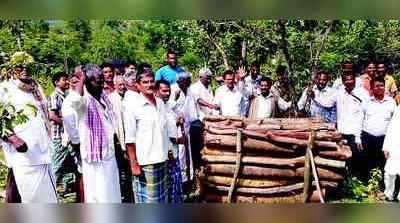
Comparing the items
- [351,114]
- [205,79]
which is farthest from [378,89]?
[205,79]

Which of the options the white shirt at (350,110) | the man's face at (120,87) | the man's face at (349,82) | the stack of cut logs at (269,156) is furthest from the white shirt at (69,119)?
the man's face at (349,82)

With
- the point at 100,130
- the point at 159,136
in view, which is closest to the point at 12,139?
the point at 100,130

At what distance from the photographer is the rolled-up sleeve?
3.20 meters

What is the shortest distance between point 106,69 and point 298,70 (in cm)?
90

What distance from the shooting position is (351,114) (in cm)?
326

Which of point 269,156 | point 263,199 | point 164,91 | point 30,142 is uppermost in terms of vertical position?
point 164,91

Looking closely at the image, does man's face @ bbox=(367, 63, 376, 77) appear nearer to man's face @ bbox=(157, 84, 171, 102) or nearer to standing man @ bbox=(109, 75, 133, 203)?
man's face @ bbox=(157, 84, 171, 102)

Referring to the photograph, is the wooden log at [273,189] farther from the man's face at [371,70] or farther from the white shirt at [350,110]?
the man's face at [371,70]

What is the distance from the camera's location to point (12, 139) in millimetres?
3223

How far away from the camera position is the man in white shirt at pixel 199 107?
3.20 meters

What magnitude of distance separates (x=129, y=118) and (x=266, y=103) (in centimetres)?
65

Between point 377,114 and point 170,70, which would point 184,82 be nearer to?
point 170,70

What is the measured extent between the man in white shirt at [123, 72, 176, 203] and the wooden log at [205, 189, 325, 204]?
25 centimetres

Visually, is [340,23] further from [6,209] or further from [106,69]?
[6,209]
